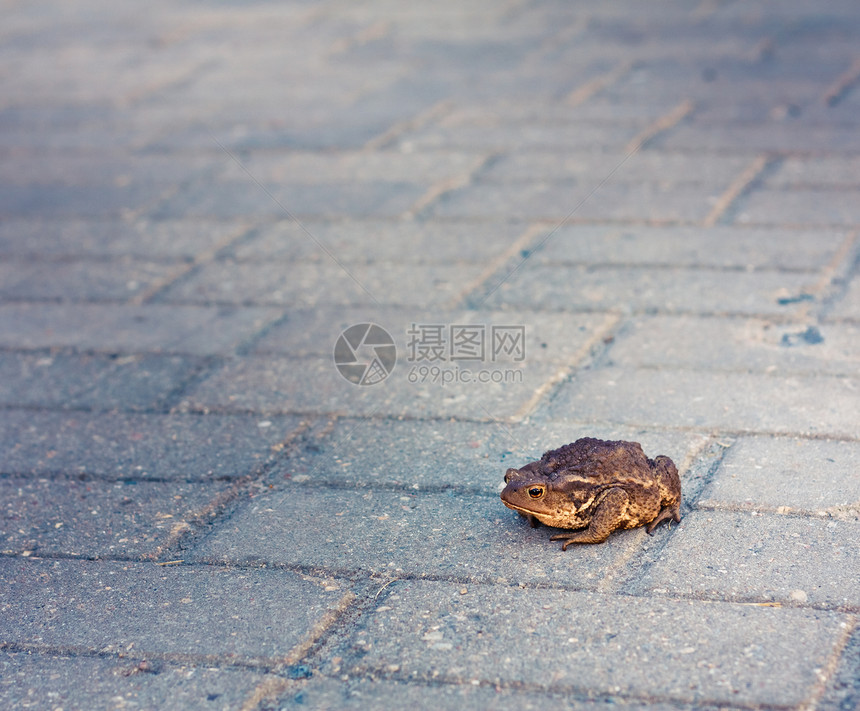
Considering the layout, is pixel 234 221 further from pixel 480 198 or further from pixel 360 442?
pixel 360 442

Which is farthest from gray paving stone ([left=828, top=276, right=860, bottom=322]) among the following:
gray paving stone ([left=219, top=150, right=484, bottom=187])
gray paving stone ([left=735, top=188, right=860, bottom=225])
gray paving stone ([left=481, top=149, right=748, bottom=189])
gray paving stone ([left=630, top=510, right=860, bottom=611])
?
gray paving stone ([left=219, top=150, right=484, bottom=187])

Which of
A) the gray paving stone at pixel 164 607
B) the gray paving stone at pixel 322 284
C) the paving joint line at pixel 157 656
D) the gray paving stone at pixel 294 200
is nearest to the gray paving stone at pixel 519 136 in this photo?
the gray paving stone at pixel 294 200

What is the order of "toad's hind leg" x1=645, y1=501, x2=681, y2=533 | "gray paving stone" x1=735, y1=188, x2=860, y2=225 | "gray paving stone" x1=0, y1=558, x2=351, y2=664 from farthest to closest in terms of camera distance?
1. "gray paving stone" x1=735, y1=188, x2=860, y2=225
2. "toad's hind leg" x1=645, y1=501, x2=681, y2=533
3. "gray paving stone" x1=0, y1=558, x2=351, y2=664

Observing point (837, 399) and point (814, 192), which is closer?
point (837, 399)

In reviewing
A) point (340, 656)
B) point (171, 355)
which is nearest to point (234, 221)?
point (171, 355)

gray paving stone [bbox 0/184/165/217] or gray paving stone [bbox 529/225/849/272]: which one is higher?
gray paving stone [bbox 0/184/165/217]

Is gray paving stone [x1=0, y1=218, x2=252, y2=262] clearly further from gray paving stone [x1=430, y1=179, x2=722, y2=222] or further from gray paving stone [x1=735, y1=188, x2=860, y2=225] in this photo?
gray paving stone [x1=735, y1=188, x2=860, y2=225]

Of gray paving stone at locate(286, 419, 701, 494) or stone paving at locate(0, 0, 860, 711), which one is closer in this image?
stone paving at locate(0, 0, 860, 711)

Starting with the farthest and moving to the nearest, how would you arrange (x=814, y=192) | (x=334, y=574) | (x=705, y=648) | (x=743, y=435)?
(x=814, y=192) < (x=743, y=435) < (x=334, y=574) < (x=705, y=648)
